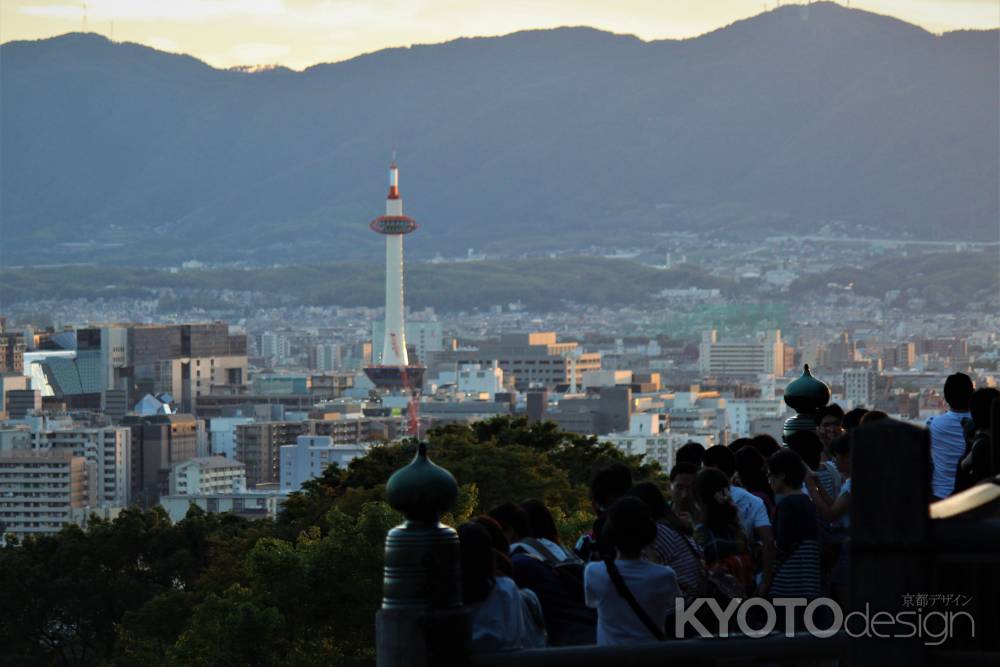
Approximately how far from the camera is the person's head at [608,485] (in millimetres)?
5586

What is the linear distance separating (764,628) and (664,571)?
25.8 inches

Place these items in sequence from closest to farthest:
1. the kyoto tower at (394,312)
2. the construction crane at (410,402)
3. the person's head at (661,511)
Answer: the person's head at (661,511) → the construction crane at (410,402) → the kyoto tower at (394,312)

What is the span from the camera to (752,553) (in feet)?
18.4

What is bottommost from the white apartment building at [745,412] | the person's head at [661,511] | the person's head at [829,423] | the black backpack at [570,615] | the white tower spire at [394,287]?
the white apartment building at [745,412]

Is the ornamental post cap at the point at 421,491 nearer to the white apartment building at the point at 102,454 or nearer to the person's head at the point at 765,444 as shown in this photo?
the person's head at the point at 765,444

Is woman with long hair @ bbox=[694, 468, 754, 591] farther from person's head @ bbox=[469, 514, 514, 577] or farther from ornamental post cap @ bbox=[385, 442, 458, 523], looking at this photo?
ornamental post cap @ bbox=[385, 442, 458, 523]

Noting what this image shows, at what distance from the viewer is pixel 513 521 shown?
5367 mm

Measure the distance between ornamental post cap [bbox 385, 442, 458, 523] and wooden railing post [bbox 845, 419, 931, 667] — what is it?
0.79 metres

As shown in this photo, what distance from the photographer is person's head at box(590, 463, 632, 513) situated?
559cm

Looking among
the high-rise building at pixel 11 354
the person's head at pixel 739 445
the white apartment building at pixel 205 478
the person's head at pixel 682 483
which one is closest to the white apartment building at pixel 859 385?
the white apartment building at pixel 205 478

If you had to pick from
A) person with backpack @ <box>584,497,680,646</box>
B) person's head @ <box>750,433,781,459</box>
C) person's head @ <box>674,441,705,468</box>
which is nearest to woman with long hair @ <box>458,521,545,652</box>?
person with backpack @ <box>584,497,680,646</box>

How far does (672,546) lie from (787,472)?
650 millimetres

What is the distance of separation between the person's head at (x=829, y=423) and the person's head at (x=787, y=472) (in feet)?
5.14

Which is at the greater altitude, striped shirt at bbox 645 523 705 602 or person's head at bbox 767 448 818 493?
person's head at bbox 767 448 818 493
